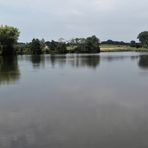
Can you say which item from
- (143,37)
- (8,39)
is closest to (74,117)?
(8,39)

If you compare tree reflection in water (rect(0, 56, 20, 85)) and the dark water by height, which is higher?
the dark water

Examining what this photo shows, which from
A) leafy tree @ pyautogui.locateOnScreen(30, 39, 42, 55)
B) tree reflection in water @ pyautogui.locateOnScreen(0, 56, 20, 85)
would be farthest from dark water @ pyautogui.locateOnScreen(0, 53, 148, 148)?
leafy tree @ pyautogui.locateOnScreen(30, 39, 42, 55)

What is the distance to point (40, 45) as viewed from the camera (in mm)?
95125

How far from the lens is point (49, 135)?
30.7 ft

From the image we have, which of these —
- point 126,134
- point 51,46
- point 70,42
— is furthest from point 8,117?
point 70,42

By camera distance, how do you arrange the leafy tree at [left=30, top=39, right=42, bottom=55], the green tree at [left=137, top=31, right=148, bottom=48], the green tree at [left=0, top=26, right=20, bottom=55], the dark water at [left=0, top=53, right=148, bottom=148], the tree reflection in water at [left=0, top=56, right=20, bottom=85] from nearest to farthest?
the dark water at [left=0, top=53, right=148, bottom=148], the tree reflection in water at [left=0, top=56, right=20, bottom=85], the green tree at [left=0, top=26, right=20, bottom=55], the leafy tree at [left=30, top=39, right=42, bottom=55], the green tree at [left=137, top=31, right=148, bottom=48]

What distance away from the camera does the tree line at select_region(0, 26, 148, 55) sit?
75625 mm

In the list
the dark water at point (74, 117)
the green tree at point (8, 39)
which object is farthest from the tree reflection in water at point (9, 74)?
the green tree at point (8, 39)

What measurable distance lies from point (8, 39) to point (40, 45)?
67.6 ft

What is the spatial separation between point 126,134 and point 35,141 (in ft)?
8.00

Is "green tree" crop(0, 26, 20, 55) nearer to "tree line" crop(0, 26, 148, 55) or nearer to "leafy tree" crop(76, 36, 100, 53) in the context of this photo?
"tree line" crop(0, 26, 148, 55)

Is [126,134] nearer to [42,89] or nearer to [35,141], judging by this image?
[35,141]

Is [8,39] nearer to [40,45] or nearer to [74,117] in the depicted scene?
[40,45]

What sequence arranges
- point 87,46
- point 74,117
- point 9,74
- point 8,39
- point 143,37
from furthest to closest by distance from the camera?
1. point 143,37
2. point 87,46
3. point 8,39
4. point 9,74
5. point 74,117
